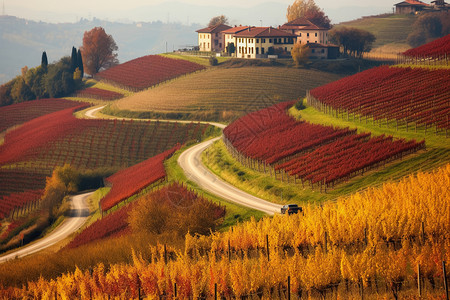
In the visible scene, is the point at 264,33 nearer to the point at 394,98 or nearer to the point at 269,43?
the point at 269,43

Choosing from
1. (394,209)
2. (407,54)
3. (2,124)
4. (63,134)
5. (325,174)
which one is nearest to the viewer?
(394,209)

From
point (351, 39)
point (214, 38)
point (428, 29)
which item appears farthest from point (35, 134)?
point (428, 29)

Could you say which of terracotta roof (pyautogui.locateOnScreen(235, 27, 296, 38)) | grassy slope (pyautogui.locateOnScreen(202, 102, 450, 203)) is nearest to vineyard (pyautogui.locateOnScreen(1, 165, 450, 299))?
grassy slope (pyautogui.locateOnScreen(202, 102, 450, 203))

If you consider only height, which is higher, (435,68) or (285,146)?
(435,68)

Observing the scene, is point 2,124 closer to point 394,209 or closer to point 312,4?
point 312,4

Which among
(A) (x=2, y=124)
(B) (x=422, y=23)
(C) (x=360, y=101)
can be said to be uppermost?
(B) (x=422, y=23)

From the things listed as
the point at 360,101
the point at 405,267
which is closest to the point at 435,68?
the point at 360,101
